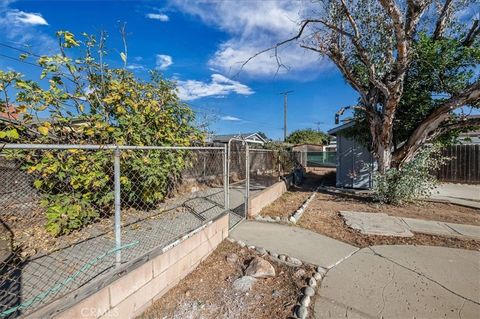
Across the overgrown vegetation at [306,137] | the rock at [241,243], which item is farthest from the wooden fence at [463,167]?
the overgrown vegetation at [306,137]

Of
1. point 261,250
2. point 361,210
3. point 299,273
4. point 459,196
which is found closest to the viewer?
point 299,273

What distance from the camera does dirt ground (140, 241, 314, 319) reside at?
2.65 metres

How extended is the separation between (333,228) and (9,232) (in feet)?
19.2

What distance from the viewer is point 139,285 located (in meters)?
2.60

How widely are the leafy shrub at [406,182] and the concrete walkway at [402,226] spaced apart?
1.66 meters

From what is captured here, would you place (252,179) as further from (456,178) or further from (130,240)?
(456,178)

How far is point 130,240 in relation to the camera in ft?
12.9

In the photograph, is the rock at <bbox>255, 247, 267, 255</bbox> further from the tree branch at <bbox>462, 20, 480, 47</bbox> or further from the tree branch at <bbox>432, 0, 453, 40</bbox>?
the tree branch at <bbox>462, 20, 480, 47</bbox>

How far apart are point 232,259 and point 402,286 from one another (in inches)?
86.2

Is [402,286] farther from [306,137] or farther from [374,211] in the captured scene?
[306,137]

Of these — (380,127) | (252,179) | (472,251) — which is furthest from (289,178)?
(472,251)

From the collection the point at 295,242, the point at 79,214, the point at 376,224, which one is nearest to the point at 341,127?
the point at 376,224

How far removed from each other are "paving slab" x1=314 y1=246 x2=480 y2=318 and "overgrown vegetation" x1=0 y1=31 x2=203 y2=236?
3.56m

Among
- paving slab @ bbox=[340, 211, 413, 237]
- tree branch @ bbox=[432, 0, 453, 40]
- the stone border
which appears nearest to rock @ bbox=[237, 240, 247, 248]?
the stone border
